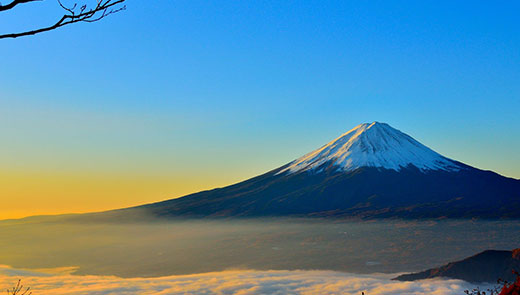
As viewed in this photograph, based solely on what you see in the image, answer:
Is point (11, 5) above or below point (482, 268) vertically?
above

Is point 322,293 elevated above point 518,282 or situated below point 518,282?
below

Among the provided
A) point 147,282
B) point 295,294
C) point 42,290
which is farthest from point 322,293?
point 42,290

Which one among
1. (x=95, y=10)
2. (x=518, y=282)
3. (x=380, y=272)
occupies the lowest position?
(x=380, y=272)

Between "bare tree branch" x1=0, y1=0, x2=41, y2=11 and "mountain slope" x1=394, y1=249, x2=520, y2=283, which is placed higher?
"bare tree branch" x1=0, y1=0, x2=41, y2=11

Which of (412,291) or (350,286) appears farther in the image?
(350,286)

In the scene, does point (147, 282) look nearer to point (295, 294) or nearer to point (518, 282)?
point (295, 294)

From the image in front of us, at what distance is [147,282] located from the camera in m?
194

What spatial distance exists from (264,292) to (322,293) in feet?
57.3

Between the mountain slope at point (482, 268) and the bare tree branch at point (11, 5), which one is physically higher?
the bare tree branch at point (11, 5)

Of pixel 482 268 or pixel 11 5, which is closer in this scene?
pixel 11 5

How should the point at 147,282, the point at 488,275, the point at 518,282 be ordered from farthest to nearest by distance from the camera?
the point at 147,282 < the point at 488,275 < the point at 518,282

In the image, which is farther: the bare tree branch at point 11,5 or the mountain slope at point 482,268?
the mountain slope at point 482,268

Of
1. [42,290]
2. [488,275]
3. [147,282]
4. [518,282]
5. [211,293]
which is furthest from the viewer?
[147,282]

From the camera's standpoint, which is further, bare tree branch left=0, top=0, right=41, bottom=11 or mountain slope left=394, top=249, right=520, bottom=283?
mountain slope left=394, top=249, right=520, bottom=283
